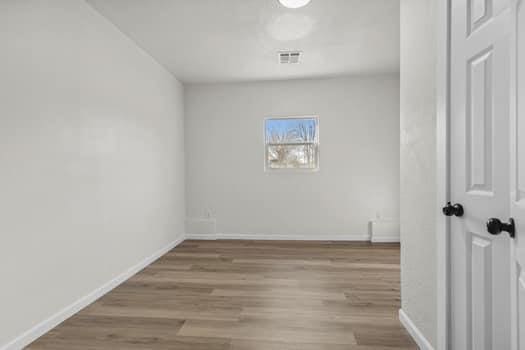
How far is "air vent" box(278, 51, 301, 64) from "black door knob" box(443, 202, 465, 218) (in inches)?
110

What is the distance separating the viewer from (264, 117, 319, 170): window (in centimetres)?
478

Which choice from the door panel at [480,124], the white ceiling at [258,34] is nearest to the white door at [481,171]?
the door panel at [480,124]

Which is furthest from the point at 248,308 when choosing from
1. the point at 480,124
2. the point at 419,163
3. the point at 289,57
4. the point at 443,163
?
the point at 289,57

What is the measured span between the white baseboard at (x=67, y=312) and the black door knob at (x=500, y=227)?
258 cm

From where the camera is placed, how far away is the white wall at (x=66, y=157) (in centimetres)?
186

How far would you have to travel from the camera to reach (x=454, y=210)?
1363 mm

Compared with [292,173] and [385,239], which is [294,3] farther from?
[385,239]

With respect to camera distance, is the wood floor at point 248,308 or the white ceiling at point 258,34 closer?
the wood floor at point 248,308

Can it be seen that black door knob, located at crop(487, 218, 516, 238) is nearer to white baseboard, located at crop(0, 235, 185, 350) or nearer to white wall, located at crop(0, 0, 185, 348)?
white wall, located at crop(0, 0, 185, 348)

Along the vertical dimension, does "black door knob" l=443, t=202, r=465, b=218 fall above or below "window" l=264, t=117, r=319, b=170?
below

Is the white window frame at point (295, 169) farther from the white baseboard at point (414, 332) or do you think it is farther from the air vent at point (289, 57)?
the white baseboard at point (414, 332)

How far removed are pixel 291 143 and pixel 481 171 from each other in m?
3.66

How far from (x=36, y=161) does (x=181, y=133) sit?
A: 2.83 metres

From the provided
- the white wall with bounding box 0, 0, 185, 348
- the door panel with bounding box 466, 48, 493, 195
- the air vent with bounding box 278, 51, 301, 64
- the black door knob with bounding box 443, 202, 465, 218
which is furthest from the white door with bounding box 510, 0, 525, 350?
the air vent with bounding box 278, 51, 301, 64
